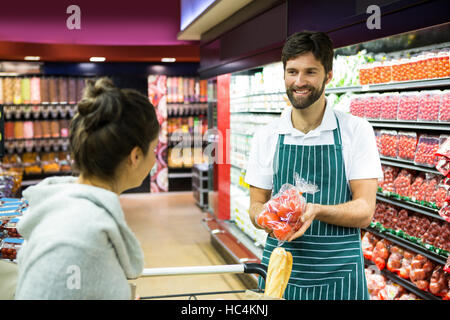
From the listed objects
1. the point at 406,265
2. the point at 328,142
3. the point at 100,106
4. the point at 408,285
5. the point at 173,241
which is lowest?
the point at 173,241

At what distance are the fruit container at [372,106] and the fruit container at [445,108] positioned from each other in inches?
24.6

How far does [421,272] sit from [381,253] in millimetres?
503

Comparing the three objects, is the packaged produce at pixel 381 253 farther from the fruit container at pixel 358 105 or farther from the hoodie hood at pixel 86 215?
the hoodie hood at pixel 86 215

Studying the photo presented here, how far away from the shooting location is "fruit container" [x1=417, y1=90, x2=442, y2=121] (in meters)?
3.14

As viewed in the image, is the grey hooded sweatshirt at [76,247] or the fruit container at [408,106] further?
the fruit container at [408,106]

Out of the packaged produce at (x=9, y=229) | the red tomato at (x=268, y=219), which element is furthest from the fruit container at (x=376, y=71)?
the packaged produce at (x=9, y=229)

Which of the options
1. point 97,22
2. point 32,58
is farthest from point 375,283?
point 32,58

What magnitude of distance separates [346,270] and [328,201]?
29cm

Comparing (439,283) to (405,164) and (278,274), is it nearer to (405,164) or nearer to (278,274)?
(405,164)

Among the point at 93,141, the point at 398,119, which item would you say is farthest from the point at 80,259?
the point at 398,119

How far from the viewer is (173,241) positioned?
695cm

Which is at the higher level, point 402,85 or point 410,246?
point 402,85

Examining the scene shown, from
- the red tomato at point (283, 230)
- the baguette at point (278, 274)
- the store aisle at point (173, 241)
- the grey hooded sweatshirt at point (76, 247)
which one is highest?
the grey hooded sweatshirt at point (76, 247)

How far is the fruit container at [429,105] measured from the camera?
10.3ft
